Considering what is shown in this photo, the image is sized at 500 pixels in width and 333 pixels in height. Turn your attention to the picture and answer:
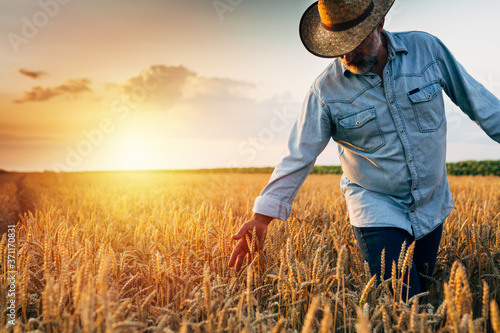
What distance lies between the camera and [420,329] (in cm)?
113

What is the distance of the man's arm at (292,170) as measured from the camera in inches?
80.1

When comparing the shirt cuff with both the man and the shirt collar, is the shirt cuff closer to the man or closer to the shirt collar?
the man

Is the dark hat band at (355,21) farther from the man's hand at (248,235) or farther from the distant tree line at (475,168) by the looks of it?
the distant tree line at (475,168)

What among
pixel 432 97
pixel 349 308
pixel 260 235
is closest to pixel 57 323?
pixel 260 235

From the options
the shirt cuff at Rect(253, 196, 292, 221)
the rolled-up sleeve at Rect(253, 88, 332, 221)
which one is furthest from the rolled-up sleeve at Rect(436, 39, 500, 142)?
the shirt cuff at Rect(253, 196, 292, 221)

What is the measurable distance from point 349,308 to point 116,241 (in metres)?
1.80

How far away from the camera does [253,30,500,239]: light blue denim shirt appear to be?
A: 2195mm

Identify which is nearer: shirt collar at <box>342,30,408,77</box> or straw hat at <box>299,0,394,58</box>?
straw hat at <box>299,0,394,58</box>

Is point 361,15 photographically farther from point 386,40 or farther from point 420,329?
point 420,329

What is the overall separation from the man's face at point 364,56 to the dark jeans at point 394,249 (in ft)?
3.12

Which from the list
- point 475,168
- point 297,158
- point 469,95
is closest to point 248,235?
point 297,158

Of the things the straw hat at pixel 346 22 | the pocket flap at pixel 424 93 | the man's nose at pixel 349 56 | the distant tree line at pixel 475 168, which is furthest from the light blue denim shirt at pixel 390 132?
the distant tree line at pixel 475 168

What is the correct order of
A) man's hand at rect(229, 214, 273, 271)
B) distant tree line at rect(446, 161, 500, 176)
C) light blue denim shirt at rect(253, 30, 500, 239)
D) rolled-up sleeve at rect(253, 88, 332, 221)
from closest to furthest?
man's hand at rect(229, 214, 273, 271) < rolled-up sleeve at rect(253, 88, 332, 221) < light blue denim shirt at rect(253, 30, 500, 239) < distant tree line at rect(446, 161, 500, 176)

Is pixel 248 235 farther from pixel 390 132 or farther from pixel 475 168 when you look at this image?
pixel 475 168
